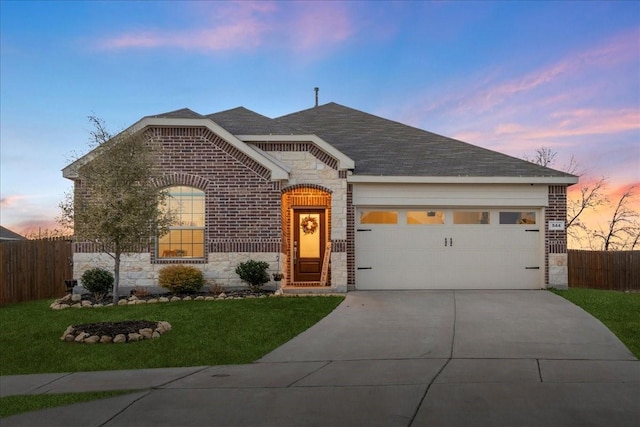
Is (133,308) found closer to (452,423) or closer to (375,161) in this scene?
(375,161)

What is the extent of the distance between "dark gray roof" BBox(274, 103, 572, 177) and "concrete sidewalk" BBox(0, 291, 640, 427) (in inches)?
239

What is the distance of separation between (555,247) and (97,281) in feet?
42.9

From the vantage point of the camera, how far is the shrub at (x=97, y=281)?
49.6 ft

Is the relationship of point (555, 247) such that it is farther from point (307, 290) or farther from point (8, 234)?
point (8, 234)

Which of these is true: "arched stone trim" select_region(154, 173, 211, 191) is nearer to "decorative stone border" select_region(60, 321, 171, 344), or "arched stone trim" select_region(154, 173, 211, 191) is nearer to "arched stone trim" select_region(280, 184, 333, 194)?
"arched stone trim" select_region(280, 184, 333, 194)

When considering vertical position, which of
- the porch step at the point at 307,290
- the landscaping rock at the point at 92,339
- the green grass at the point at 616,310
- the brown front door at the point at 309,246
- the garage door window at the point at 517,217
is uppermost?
the garage door window at the point at 517,217

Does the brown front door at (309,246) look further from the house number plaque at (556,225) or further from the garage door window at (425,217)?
the house number plaque at (556,225)

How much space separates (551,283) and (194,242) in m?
10.6

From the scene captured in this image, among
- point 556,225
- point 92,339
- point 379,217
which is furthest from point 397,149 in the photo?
point 92,339

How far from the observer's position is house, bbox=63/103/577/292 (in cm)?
→ 1602

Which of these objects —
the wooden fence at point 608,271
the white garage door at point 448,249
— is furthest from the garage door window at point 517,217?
the wooden fence at point 608,271

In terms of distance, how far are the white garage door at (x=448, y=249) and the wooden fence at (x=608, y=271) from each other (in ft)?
26.0

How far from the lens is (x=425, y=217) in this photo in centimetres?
1711

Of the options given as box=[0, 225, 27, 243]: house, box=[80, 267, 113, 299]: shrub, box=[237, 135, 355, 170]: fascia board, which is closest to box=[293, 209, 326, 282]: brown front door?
box=[237, 135, 355, 170]: fascia board
